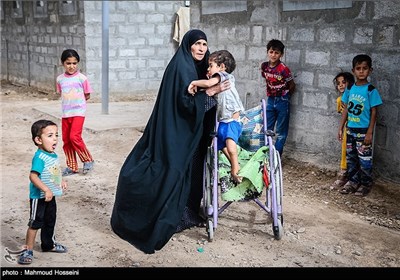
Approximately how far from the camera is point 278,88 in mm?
5742

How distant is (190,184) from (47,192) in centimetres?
111

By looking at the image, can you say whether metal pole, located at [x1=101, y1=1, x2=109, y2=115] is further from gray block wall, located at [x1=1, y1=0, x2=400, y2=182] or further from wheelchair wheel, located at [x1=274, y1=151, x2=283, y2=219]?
wheelchair wheel, located at [x1=274, y1=151, x2=283, y2=219]

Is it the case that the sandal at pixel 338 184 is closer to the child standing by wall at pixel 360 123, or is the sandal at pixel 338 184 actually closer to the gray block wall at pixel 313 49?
the child standing by wall at pixel 360 123

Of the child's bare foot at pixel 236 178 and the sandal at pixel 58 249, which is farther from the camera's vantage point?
the child's bare foot at pixel 236 178

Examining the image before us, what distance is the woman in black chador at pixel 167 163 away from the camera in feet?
11.6

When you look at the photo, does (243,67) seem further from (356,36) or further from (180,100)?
(180,100)

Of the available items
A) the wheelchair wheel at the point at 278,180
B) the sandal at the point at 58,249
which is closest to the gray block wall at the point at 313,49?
the wheelchair wheel at the point at 278,180

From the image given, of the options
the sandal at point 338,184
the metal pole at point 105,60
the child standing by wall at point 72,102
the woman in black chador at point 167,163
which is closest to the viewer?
→ the woman in black chador at point 167,163

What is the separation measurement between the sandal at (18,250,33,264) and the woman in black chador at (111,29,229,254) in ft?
2.31

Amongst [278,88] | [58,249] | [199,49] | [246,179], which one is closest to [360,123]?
[278,88]

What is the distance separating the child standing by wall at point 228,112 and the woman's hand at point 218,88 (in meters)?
0.06

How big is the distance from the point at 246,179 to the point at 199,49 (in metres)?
1.07

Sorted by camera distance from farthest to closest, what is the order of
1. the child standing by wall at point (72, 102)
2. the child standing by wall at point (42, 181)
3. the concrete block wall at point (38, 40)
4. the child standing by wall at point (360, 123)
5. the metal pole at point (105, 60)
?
1. the concrete block wall at point (38, 40)
2. the metal pole at point (105, 60)
3. the child standing by wall at point (72, 102)
4. the child standing by wall at point (360, 123)
5. the child standing by wall at point (42, 181)
